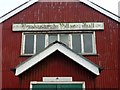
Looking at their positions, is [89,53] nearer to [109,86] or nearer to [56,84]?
[109,86]

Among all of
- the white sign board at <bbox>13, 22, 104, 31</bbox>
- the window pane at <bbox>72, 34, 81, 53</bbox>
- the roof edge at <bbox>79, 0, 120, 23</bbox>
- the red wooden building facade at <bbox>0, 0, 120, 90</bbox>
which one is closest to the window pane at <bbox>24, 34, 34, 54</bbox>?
the red wooden building facade at <bbox>0, 0, 120, 90</bbox>

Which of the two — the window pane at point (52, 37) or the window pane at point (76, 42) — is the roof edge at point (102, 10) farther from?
the window pane at point (52, 37)

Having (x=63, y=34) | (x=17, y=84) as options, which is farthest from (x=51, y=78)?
(x=63, y=34)

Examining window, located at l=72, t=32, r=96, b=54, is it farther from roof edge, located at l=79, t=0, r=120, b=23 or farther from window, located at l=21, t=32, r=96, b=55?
roof edge, located at l=79, t=0, r=120, b=23

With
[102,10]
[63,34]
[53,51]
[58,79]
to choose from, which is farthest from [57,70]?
[102,10]

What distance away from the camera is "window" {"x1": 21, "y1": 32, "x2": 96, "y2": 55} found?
1920 centimetres

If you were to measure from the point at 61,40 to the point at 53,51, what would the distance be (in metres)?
3.54

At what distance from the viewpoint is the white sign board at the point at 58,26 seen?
19.6m

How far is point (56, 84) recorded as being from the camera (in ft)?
53.5

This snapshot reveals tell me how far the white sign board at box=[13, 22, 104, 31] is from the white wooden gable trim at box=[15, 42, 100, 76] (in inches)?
150

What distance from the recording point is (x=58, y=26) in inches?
776

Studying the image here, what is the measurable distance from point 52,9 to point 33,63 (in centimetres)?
546

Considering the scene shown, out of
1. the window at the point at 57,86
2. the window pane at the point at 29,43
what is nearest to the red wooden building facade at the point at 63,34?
the window pane at the point at 29,43

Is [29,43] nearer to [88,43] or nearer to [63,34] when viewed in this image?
[63,34]
